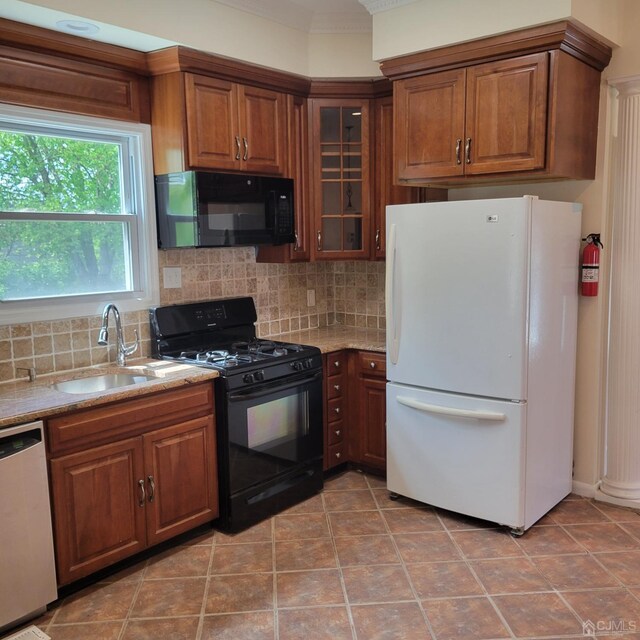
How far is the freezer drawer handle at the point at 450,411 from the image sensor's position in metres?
3.04

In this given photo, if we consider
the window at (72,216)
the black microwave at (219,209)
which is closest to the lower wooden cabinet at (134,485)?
the window at (72,216)

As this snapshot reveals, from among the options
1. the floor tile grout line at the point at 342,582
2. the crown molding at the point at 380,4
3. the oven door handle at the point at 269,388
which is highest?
the crown molding at the point at 380,4

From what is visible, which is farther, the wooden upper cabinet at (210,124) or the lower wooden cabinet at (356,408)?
the lower wooden cabinet at (356,408)

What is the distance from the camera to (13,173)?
2.89 metres

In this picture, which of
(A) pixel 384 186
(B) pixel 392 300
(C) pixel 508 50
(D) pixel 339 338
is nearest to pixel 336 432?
(D) pixel 339 338

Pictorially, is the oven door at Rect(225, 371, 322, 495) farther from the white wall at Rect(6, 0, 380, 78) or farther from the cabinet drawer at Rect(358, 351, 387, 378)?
the white wall at Rect(6, 0, 380, 78)

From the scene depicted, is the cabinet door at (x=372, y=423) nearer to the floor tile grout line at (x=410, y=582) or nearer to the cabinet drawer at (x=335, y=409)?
the cabinet drawer at (x=335, y=409)

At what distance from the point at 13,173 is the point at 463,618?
8.96 ft

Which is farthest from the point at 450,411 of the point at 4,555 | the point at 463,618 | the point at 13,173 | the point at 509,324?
the point at 13,173

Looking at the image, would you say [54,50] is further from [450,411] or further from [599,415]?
[599,415]

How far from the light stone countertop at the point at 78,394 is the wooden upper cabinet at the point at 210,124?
1034 mm

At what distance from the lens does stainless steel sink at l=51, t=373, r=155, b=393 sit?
3004mm

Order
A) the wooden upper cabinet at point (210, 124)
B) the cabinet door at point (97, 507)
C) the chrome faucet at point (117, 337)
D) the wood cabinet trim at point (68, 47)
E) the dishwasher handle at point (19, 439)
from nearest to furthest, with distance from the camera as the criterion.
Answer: the dishwasher handle at point (19, 439) → the cabinet door at point (97, 507) → the wood cabinet trim at point (68, 47) → the chrome faucet at point (117, 337) → the wooden upper cabinet at point (210, 124)

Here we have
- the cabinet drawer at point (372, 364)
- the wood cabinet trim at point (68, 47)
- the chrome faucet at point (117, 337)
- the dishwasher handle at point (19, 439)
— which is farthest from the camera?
the cabinet drawer at point (372, 364)
